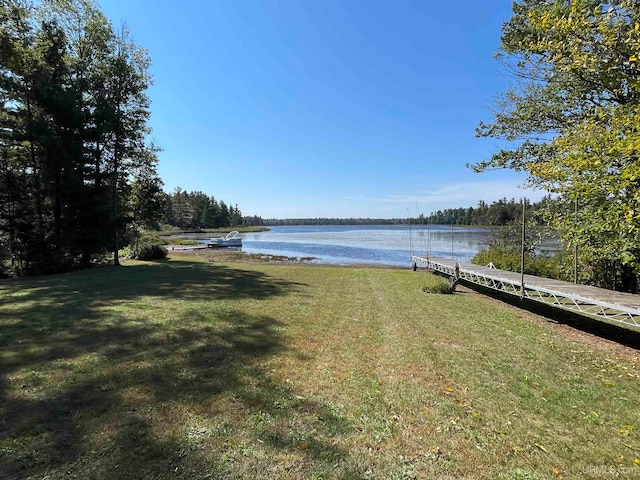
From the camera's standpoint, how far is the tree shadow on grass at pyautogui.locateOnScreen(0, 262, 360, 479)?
96.0 inches

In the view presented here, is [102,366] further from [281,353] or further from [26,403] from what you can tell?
[281,353]

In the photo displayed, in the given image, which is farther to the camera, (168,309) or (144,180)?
(144,180)

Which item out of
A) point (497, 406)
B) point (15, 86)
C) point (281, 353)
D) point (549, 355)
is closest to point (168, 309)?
point (281, 353)

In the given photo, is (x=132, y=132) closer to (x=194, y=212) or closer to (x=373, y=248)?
(x=373, y=248)

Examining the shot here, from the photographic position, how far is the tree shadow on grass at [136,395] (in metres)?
2.44

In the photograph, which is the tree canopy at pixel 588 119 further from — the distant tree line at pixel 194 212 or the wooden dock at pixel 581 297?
the distant tree line at pixel 194 212

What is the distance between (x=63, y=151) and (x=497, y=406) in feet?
59.7

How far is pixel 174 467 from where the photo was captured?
236 cm

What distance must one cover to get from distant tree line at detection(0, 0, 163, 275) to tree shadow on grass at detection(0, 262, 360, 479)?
34.1ft

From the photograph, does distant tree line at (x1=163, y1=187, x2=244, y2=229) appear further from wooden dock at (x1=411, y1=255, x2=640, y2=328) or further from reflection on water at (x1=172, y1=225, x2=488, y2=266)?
wooden dock at (x1=411, y1=255, x2=640, y2=328)

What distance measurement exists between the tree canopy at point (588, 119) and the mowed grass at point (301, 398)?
8.35 feet

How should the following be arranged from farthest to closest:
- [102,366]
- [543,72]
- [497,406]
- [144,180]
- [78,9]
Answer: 1. [144,180]
2. [78,9]
3. [543,72]
4. [102,366]
5. [497,406]

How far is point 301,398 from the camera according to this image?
11.3 ft

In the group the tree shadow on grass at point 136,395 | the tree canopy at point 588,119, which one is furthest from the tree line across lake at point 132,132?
the tree shadow on grass at point 136,395
